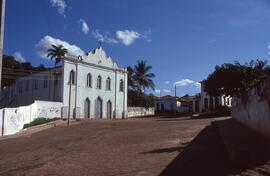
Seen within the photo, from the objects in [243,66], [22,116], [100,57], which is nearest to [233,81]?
[243,66]

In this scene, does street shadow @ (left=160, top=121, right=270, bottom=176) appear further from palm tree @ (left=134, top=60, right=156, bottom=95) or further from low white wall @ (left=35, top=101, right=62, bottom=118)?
palm tree @ (left=134, top=60, right=156, bottom=95)

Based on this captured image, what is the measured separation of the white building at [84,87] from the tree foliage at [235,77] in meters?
12.2

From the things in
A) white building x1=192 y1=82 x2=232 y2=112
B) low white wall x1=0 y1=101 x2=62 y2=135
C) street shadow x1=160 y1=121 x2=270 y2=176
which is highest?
white building x1=192 y1=82 x2=232 y2=112

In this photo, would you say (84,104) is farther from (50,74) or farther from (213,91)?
(213,91)

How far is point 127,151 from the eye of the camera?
7.28 metres

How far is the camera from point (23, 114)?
1622 cm

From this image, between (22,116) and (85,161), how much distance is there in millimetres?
11843

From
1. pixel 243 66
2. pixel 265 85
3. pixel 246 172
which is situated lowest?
pixel 246 172

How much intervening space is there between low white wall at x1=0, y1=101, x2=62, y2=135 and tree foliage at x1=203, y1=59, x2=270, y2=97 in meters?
17.8

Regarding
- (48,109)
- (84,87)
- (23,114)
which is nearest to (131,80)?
(84,87)

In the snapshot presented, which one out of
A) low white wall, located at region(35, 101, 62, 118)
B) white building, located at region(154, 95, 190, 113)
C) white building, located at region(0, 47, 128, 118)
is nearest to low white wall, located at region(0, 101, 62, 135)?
low white wall, located at region(35, 101, 62, 118)

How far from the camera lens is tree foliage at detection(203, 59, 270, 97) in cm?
2111

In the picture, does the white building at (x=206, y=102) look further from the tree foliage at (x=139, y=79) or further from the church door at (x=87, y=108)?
the church door at (x=87, y=108)

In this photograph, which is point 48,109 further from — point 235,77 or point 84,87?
point 235,77
